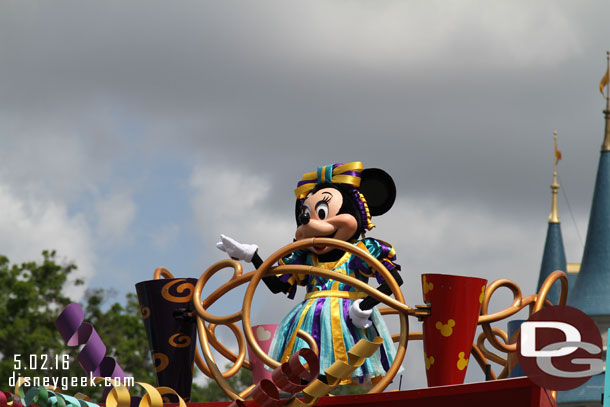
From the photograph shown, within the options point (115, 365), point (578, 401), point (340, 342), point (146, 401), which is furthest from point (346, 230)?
point (578, 401)

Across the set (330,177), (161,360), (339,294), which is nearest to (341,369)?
(161,360)

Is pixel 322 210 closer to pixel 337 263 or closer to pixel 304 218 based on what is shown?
pixel 304 218

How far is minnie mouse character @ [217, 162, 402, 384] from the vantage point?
5504mm

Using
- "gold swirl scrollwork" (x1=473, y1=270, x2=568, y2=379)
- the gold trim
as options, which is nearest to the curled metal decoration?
"gold swirl scrollwork" (x1=473, y1=270, x2=568, y2=379)

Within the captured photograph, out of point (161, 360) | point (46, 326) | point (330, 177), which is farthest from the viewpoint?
point (46, 326)

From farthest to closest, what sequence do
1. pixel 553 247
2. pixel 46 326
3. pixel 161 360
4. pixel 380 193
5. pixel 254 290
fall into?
pixel 553 247, pixel 46 326, pixel 380 193, pixel 161 360, pixel 254 290

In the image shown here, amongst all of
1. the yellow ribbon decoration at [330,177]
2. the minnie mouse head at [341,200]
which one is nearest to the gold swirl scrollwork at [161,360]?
the minnie mouse head at [341,200]

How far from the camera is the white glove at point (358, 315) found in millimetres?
5473

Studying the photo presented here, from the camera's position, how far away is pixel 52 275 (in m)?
18.3

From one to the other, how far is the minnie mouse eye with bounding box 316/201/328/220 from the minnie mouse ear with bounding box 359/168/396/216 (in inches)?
15.8

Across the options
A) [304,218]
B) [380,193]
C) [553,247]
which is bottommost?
[304,218]

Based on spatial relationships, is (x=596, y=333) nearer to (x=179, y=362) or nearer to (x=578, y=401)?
(x=179, y=362)

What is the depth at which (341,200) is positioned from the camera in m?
6.02

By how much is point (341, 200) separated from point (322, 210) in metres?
0.13
